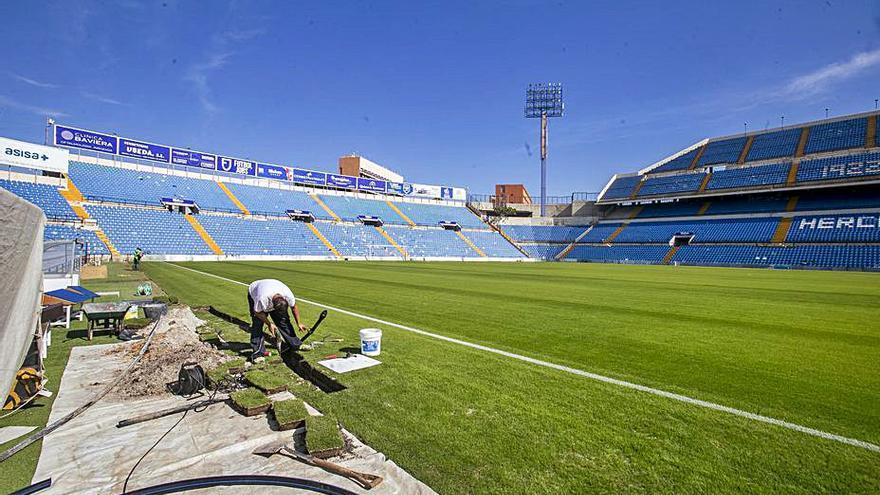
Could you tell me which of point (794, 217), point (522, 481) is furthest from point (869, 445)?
point (794, 217)

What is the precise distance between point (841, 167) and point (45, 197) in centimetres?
7213

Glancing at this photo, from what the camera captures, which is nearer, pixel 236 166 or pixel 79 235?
pixel 79 235

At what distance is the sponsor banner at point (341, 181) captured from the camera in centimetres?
5572

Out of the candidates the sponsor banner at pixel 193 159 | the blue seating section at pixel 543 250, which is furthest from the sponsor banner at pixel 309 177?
the blue seating section at pixel 543 250

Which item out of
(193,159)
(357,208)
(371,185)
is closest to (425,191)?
(371,185)

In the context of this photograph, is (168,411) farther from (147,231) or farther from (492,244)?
(492,244)

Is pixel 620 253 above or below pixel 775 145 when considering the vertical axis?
below

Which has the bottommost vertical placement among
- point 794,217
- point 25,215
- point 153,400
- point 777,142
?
point 153,400

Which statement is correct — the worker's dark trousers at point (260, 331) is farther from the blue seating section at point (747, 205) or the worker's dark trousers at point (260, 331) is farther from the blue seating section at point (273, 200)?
the blue seating section at point (747, 205)

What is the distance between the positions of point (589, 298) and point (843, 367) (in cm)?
758

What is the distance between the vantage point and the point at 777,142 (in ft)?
167

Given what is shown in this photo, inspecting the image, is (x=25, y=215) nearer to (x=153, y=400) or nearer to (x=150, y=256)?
(x=153, y=400)

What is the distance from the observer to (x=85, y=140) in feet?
124

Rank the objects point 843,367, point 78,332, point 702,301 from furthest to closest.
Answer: point 702,301
point 78,332
point 843,367
